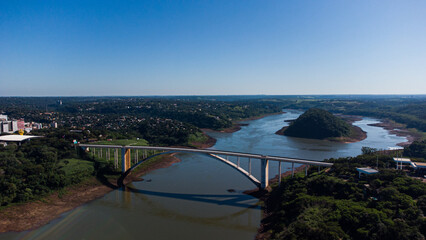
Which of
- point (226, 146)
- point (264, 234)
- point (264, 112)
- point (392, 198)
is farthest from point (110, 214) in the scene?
point (264, 112)

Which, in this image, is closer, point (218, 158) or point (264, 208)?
point (264, 208)

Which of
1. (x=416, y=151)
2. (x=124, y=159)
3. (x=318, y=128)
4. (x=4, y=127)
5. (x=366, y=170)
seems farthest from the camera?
(x=318, y=128)

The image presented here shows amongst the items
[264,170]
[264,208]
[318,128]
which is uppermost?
[264,170]

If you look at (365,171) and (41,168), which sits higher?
(365,171)

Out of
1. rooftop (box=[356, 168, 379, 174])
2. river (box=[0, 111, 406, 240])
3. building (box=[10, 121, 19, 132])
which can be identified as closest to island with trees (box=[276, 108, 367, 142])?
river (box=[0, 111, 406, 240])

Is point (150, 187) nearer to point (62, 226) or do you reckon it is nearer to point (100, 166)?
point (100, 166)

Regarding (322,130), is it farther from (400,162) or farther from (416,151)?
(400,162)

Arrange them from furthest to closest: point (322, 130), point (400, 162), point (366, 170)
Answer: point (322, 130), point (400, 162), point (366, 170)

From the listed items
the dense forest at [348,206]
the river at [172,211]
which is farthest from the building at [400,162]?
the river at [172,211]

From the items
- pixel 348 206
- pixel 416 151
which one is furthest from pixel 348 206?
pixel 416 151
